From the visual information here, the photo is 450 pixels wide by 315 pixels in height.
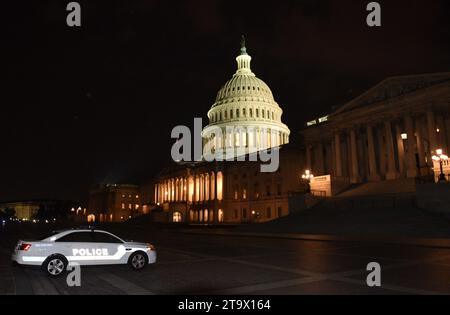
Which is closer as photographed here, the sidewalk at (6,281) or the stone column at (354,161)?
the sidewalk at (6,281)

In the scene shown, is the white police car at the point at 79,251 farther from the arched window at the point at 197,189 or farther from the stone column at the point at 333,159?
the arched window at the point at 197,189

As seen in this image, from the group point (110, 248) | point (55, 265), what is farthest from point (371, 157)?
point (55, 265)

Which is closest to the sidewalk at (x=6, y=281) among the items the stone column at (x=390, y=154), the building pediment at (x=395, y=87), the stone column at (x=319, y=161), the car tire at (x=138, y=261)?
the car tire at (x=138, y=261)

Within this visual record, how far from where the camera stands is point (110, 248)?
14.1 metres

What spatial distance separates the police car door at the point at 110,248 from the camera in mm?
13969

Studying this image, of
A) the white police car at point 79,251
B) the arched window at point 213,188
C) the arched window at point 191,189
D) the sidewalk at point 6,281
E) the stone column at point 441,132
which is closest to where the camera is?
the sidewalk at point 6,281

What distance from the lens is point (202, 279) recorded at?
1219 cm

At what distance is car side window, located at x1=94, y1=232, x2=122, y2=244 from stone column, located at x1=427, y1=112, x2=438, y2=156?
42427 mm

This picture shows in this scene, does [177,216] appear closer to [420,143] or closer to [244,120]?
[244,120]

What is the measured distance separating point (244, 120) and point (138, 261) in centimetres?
10293

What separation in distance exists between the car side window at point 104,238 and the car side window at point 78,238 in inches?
7.1

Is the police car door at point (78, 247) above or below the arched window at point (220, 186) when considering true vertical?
below

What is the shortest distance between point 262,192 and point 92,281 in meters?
73.3
